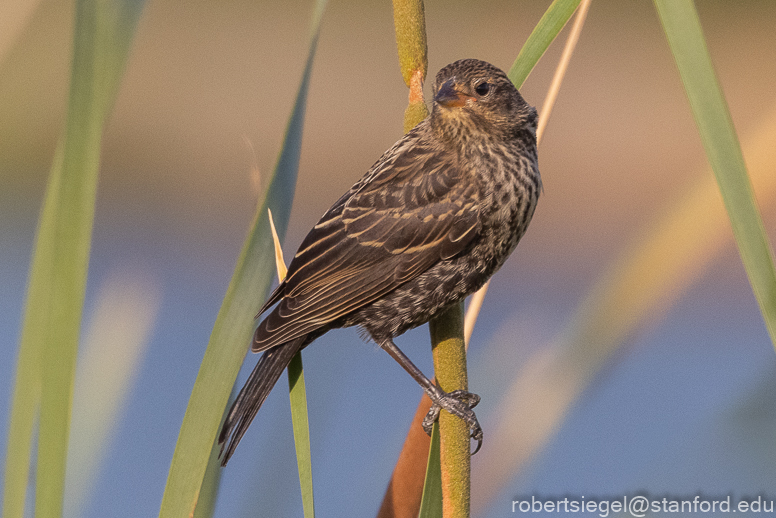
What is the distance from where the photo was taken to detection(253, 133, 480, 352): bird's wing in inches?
59.4

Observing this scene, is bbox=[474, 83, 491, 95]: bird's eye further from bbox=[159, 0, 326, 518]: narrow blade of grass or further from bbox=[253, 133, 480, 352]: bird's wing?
bbox=[159, 0, 326, 518]: narrow blade of grass

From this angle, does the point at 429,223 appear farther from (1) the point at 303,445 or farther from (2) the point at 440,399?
(1) the point at 303,445

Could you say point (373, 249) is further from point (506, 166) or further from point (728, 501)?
point (728, 501)

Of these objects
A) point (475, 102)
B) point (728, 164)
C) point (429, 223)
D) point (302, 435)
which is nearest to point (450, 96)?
point (475, 102)

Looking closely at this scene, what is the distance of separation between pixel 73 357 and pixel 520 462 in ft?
3.26

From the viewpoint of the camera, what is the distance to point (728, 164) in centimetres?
92

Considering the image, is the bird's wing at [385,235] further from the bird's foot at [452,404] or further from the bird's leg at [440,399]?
the bird's foot at [452,404]

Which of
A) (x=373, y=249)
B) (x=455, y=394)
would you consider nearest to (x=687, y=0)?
(x=455, y=394)

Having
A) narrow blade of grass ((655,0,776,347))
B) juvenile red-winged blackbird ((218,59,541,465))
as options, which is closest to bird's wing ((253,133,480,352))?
juvenile red-winged blackbird ((218,59,541,465))

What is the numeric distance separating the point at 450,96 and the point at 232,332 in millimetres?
716

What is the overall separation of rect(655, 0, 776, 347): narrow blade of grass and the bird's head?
545 millimetres

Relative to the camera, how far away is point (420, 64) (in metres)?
1.18

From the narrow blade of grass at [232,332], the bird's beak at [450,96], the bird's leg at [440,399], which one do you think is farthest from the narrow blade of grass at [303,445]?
the bird's beak at [450,96]

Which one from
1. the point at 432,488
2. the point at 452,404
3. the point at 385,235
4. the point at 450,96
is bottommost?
the point at 432,488
